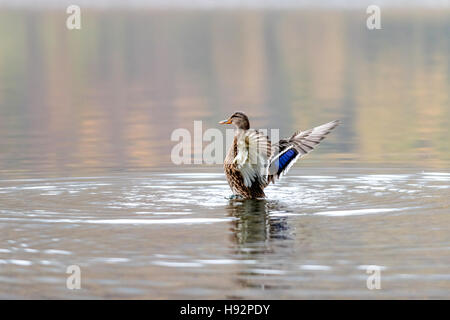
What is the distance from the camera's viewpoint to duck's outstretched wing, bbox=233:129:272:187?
39.8 feet

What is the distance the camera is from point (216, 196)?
13.1 m

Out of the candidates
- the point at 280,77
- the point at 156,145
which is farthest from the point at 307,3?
the point at 156,145

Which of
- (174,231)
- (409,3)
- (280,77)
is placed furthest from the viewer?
(409,3)

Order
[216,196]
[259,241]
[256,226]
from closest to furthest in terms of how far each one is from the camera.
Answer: [259,241] → [256,226] → [216,196]

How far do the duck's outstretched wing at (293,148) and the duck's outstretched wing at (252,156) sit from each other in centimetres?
17

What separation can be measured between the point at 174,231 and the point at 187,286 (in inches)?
85.5

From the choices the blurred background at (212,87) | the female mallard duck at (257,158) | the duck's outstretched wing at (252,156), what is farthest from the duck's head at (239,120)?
the blurred background at (212,87)

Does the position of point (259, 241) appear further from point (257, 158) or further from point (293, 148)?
point (293, 148)

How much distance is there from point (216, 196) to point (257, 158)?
2.60 ft

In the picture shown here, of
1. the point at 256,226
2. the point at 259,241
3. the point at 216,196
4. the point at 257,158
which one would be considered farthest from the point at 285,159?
the point at 259,241

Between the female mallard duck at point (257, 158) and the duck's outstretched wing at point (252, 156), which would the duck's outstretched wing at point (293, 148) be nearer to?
the female mallard duck at point (257, 158)

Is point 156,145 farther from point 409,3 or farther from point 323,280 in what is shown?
point 409,3

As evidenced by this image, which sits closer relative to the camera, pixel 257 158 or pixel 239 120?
pixel 257 158

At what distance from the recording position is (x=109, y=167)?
1605 cm
